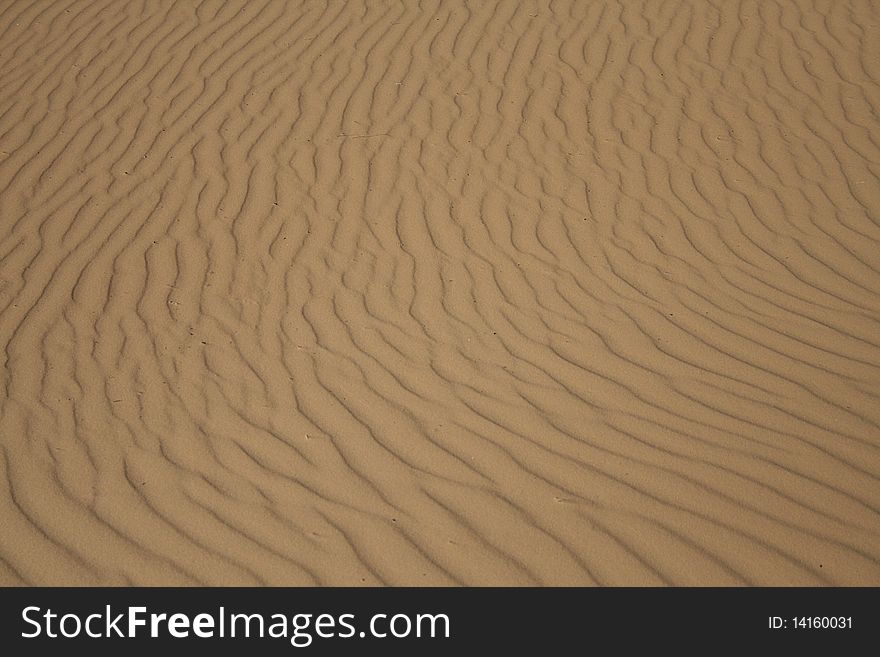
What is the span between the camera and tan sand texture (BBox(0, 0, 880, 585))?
283 centimetres

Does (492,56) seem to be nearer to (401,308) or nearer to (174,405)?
(401,308)

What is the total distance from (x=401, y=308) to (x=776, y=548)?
2.26 metres

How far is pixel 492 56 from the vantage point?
7.02 metres

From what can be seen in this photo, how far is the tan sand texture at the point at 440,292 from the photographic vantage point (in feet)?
9.29

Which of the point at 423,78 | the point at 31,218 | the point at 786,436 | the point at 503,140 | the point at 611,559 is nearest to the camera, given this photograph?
the point at 611,559

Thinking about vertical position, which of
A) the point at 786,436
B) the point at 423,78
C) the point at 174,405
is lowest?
the point at 786,436

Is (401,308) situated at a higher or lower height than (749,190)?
lower

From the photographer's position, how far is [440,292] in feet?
14.5

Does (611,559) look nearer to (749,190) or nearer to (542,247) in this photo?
(542,247)
